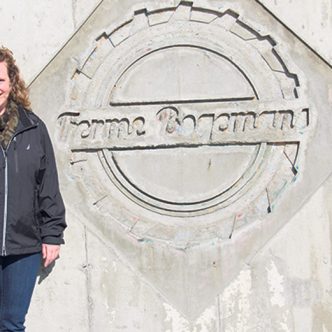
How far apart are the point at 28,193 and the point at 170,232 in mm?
956

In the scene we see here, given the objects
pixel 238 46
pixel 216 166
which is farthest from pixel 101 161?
pixel 238 46

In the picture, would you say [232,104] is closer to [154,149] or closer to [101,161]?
[154,149]

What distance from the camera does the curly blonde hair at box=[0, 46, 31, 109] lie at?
411 cm

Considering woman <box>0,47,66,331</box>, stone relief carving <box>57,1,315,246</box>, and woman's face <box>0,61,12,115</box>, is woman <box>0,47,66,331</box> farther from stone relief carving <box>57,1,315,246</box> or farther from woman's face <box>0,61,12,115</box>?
stone relief carving <box>57,1,315,246</box>

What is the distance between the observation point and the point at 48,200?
4.22 m

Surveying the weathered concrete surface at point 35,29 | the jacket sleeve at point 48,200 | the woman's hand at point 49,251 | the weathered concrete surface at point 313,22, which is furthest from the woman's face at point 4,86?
the weathered concrete surface at point 313,22

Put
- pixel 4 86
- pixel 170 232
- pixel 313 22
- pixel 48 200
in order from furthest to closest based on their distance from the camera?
1. pixel 170 232
2. pixel 313 22
3. pixel 48 200
4. pixel 4 86

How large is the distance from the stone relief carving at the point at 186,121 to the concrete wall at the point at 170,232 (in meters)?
0.02

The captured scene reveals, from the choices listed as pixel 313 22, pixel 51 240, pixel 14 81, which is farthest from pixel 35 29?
pixel 313 22

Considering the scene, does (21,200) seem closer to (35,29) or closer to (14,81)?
(14,81)

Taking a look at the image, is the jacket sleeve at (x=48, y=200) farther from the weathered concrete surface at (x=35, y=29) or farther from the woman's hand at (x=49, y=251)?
the weathered concrete surface at (x=35, y=29)

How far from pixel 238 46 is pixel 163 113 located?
0.56 meters

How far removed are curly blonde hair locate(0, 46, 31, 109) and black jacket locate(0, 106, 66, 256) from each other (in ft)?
0.19

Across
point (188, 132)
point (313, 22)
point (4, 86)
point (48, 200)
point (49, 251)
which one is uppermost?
point (313, 22)
